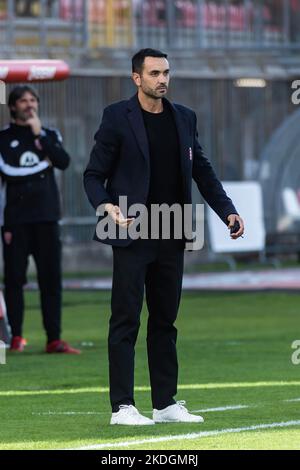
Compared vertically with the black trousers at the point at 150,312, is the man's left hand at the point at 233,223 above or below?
above

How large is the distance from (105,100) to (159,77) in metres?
20.4

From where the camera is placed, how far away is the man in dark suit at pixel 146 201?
30.0ft

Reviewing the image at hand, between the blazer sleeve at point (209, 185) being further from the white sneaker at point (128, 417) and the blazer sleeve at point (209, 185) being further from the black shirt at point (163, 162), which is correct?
the white sneaker at point (128, 417)

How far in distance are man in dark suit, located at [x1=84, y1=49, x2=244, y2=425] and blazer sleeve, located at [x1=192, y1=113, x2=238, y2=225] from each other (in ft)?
0.19

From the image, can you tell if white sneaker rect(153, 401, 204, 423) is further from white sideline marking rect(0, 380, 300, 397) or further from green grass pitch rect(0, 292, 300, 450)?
white sideline marking rect(0, 380, 300, 397)

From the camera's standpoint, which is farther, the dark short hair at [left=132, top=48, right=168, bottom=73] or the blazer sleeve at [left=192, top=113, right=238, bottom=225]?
the blazer sleeve at [left=192, top=113, right=238, bottom=225]

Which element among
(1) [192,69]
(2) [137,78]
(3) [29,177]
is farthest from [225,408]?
(1) [192,69]

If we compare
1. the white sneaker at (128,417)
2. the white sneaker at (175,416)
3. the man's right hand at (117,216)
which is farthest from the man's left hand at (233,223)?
the white sneaker at (128,417)

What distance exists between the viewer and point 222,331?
16734 millimetres

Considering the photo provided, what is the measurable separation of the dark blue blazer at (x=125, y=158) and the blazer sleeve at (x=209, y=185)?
0.29 ft

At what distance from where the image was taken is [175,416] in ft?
30.2

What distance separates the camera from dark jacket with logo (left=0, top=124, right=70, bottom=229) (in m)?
14.1

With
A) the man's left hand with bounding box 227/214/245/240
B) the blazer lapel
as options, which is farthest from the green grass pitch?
the blazer lapel

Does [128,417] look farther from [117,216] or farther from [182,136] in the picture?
[182,136]
